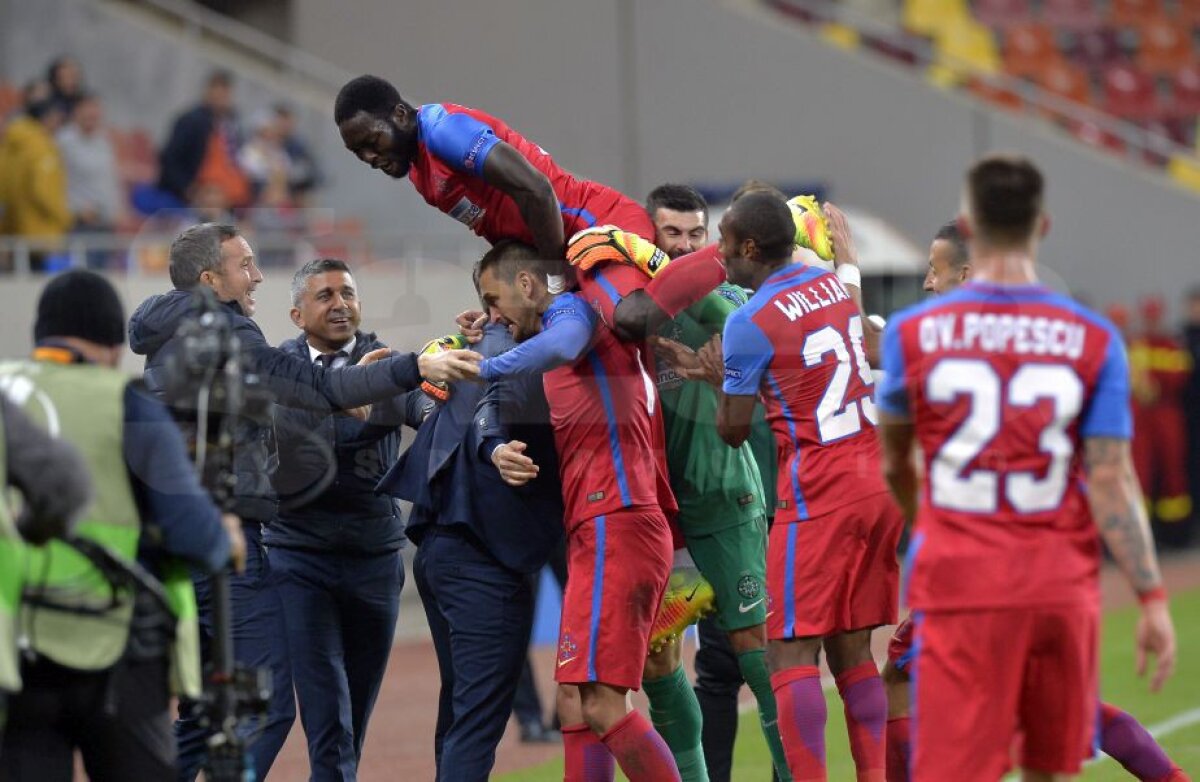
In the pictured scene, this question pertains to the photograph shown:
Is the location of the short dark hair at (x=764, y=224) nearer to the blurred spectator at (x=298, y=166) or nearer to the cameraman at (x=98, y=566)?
the cameraman at (x=98, y=566)

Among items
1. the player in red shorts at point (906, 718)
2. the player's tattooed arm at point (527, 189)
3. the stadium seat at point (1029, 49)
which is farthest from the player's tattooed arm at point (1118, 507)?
the stadium seat at point (1029, 49)

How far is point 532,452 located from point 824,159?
13.4 m

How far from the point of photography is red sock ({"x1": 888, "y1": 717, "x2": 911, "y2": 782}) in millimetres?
6457

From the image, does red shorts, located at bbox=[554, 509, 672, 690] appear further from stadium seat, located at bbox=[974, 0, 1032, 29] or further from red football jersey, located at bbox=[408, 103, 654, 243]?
stadium seat, located at bbox=[974, 0, 1032, 29]

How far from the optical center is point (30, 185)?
13875 millimetres

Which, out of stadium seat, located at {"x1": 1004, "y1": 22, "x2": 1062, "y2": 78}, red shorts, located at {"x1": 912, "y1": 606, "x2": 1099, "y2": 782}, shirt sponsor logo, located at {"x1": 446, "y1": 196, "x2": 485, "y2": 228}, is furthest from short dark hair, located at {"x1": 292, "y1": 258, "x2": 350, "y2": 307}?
stadium seat, located at {"x1": 1004, "y1": 22, "x2": 1062, "y2": 78}

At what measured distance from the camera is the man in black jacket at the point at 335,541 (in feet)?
22.0

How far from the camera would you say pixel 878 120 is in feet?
63.5

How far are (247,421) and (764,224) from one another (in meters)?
1.93

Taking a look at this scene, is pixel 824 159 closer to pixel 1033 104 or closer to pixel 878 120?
pixel 878 120

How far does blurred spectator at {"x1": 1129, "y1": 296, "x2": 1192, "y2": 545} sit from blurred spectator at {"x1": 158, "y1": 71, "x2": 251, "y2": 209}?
8.36 meters

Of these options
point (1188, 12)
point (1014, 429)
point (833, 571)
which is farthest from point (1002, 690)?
point (1188, 12)

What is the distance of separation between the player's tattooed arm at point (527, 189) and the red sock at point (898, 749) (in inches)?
81.7

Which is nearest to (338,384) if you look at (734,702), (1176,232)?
(734,702)
